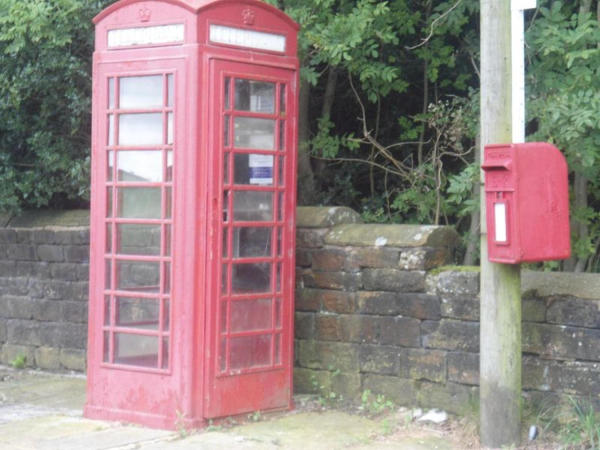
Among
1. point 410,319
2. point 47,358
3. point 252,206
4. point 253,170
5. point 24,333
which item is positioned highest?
point 253,170

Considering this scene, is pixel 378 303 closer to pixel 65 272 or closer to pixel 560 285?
pixel 560 285

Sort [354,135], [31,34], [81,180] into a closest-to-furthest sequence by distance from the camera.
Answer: [31,34]
[81,180]
[354,135]

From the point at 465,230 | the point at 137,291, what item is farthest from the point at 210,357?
the point at 465,230

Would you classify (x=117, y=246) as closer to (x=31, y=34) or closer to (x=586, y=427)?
(x=31, y=34)

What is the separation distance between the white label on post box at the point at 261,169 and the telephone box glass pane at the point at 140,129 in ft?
2.07

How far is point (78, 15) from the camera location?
792 cm

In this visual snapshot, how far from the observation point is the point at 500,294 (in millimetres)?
5590

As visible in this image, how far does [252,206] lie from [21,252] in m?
3.26

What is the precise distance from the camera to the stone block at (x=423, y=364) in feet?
21.3

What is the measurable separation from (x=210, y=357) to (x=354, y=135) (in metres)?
3.91

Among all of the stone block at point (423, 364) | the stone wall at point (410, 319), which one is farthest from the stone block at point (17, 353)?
the stone block at point (423, 364)

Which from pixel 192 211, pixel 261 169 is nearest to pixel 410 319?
pixel 261 169

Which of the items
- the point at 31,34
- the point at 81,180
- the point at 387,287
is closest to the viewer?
the point at 387,287

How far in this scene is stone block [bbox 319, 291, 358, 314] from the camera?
6965 mm
